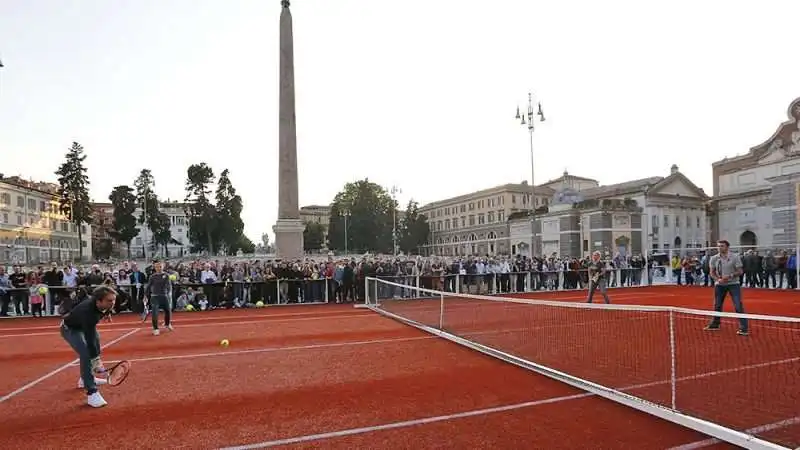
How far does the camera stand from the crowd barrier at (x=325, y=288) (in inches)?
786

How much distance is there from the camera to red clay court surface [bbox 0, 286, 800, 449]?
5.79m

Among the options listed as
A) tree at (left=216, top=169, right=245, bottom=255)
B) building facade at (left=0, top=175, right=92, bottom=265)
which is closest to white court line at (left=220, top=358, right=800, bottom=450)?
building facade at (left=0, top=175, right=92, bottom=265)

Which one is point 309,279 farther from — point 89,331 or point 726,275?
point 726,275

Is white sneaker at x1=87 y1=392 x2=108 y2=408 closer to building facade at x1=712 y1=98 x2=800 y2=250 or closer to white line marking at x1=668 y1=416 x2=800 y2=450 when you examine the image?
white line marking at x1=668 y1=416 x2=800 y2=450

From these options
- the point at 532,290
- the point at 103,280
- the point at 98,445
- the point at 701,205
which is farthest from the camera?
the point at 701,205

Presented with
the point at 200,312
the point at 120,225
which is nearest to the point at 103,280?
the point at 200,312

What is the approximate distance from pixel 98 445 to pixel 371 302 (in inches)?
626

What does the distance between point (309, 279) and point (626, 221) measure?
47.4 meters

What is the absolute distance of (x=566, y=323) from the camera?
42.1 feet

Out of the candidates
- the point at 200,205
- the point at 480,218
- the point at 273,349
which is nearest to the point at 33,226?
the point at 200,205

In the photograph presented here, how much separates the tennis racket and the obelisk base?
19919mm

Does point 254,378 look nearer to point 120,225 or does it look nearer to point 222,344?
point 222,344

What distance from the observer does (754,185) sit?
68.8 meters

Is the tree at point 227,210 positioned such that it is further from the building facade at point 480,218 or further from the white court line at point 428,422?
the white court line at point 428,422
